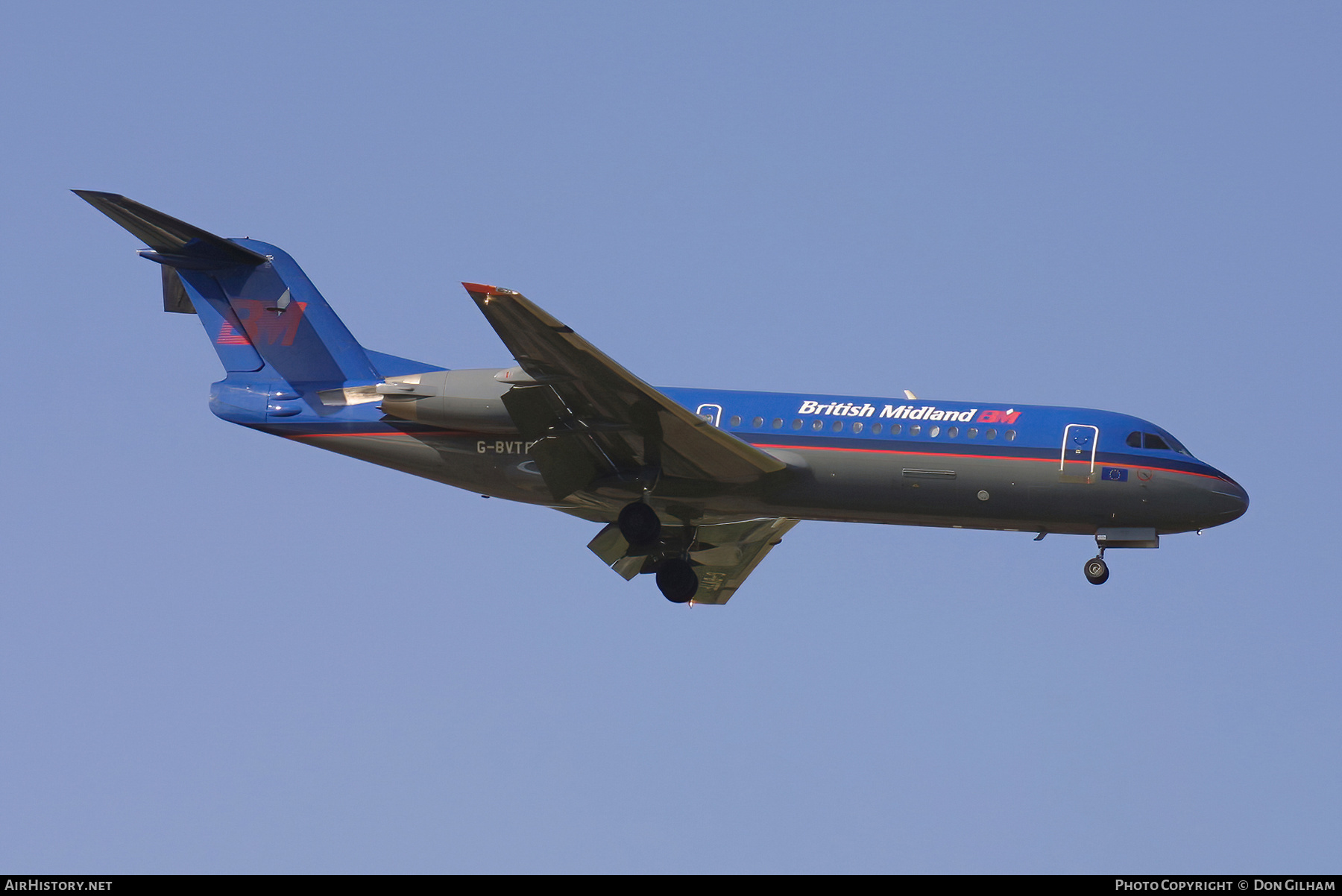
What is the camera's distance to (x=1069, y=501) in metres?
25.5

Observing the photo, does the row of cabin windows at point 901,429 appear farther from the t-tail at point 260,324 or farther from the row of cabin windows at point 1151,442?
the t-tail at point 260,324

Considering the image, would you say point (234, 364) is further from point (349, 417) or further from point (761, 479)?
point (761, 479)

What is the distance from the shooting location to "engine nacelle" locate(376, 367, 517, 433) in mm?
25953

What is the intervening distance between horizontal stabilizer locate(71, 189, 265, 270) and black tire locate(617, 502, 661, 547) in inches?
347

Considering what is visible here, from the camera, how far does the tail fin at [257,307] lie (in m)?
28.3

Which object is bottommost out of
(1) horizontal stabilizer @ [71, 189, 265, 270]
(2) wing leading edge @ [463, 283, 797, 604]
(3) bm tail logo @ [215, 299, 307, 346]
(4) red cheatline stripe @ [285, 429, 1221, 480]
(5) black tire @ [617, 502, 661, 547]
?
(5) black tire @ [617, 502, 661, 547]

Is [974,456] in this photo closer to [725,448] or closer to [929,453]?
[929,453]

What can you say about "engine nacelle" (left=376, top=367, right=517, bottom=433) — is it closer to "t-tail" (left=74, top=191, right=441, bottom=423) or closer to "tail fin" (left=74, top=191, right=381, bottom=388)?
"t-tail" (left=74, top=191, right=441, bottom=423)

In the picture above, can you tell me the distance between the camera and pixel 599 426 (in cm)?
2564

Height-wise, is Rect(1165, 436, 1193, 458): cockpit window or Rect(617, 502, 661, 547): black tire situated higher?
Rect(1165, 436, 1193, 458): cockpit window

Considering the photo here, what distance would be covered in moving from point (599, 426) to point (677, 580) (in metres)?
4.72

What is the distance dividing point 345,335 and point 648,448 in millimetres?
6740

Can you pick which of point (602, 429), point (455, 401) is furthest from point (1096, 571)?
point (455, 401)

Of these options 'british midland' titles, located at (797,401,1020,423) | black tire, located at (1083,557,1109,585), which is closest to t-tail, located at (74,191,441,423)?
'british midland' titles, located at (797,401,1020,423)
